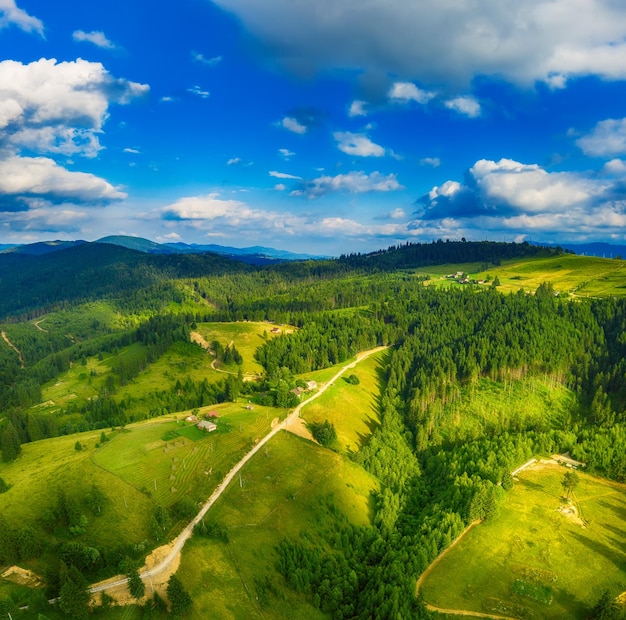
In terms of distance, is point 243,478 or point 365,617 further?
point 243,478

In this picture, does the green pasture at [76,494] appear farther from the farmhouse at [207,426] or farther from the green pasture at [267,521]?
the farmhouse at [207,426]

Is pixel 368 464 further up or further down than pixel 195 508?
further down

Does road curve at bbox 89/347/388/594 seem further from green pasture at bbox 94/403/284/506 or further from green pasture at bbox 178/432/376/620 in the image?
green pasture at bbox 178/432/376/620

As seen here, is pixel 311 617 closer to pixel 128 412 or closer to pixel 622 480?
pixel 622 480

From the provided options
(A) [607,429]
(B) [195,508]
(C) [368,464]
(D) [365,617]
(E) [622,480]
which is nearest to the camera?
(D) [365,617]

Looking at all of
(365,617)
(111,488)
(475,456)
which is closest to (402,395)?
(475,456)

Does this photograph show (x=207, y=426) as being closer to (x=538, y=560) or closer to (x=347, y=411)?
(x=347, y=411)

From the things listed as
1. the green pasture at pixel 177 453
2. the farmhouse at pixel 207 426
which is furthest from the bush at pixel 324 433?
the farmhouse at pixel 207 426
